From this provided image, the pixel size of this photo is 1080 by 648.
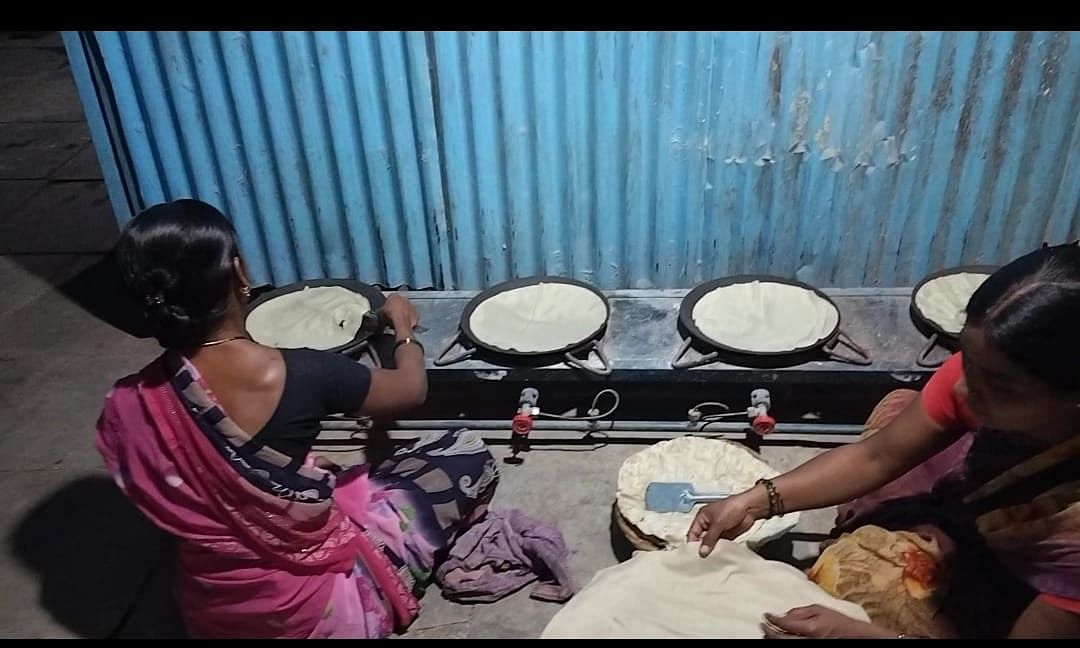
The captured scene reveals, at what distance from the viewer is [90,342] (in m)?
3.55

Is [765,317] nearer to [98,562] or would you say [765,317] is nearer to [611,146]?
[611,146]

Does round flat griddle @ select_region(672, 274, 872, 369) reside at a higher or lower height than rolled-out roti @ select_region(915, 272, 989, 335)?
lower

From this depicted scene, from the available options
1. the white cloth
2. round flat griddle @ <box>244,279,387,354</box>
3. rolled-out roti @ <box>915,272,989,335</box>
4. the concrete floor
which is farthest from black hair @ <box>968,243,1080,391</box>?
round flat griddle @ <box>244,279,387,354</box>

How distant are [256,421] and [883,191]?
224 centimetres

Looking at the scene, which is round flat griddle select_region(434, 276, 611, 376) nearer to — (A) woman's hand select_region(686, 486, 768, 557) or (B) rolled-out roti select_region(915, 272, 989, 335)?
(A) woman's hand select_region(686, 486, 768, 557)

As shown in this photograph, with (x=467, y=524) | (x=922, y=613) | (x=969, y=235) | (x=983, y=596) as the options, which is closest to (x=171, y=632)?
(x=467, y=524)

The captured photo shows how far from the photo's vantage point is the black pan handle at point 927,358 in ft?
8.74

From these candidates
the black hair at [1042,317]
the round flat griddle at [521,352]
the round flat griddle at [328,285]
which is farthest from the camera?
the round flat griddle at [328,285]

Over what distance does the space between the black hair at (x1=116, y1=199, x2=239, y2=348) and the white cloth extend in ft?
3.62

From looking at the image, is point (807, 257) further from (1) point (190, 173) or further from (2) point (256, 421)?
(1) point (190, 173)

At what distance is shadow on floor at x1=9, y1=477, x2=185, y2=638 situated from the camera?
2359mm

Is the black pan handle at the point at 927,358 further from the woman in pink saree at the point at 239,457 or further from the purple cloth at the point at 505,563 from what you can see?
the woman in pink saree at the point at 239,457

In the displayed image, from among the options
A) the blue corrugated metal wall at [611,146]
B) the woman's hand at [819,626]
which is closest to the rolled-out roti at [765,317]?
the blue corrugated metal wall at [611,146]
